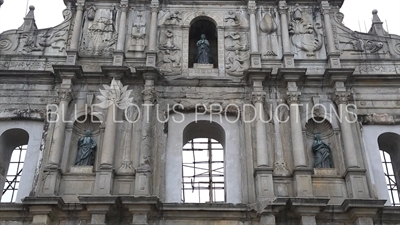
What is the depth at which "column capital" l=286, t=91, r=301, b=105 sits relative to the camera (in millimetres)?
12852

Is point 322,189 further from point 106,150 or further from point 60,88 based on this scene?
point 60,88

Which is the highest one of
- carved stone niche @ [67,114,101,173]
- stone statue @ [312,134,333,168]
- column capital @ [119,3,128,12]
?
column capital @ [119,3,128,12]

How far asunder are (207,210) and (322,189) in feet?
9.04

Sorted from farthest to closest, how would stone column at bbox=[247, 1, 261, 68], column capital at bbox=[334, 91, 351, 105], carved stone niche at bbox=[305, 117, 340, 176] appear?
1. stone column at bbox=[247, 1, 261, 68]
2. column capital at bbox=[334, 91, 351, 105]
3. carved stone niche at bbox=[305, 117, 340, 176]

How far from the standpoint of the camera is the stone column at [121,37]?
44.3 feet

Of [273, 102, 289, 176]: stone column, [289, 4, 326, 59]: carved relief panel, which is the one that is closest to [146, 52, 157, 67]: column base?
[273, 102, 289, 176]: stone column

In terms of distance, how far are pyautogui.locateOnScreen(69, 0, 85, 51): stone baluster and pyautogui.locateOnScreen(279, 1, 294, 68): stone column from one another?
18.6 ft

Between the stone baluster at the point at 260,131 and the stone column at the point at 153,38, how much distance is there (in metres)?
2.85

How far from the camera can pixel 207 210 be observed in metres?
11.3

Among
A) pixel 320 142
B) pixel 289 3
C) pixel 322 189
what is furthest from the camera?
pixel 289 3

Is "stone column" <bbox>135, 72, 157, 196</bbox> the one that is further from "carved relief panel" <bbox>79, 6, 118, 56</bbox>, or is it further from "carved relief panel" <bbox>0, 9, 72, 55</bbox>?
"carved relief panel" <bbox>0, 9, 72, 55</bbox>

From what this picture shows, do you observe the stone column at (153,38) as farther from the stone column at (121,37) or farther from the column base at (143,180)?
the column base at (143,180)

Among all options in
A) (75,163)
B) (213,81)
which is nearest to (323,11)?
(213,81)

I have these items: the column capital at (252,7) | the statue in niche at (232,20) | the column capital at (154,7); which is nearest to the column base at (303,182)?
the statue in niche at (232,20)
